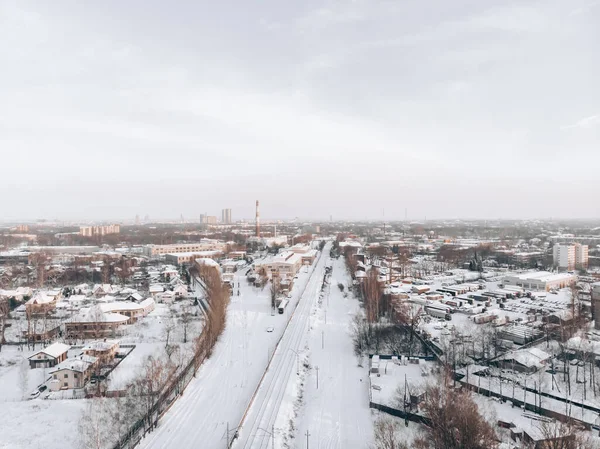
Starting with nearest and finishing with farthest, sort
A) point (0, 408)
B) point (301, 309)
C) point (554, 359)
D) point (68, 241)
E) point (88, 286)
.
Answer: point (0, 408)
point (554, 359)
point (301, 309)
point (88, 286)
point (68, 241)

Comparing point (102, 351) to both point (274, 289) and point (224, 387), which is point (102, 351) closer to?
point (224, 387)

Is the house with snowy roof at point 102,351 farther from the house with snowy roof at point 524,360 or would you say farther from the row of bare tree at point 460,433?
the house with snowy roof at point 524,360

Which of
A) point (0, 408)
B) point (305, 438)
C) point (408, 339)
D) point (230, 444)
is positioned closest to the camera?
point (230, 444)

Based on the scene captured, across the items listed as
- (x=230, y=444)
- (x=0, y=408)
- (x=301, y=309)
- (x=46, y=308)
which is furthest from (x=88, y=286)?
(x=230, y=444)

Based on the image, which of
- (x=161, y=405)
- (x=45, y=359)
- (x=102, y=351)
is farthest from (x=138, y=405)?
(x=45, y=359)

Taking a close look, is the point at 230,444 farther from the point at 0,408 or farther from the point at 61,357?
the point at 61,357

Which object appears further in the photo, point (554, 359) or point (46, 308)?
point (46, 308)
